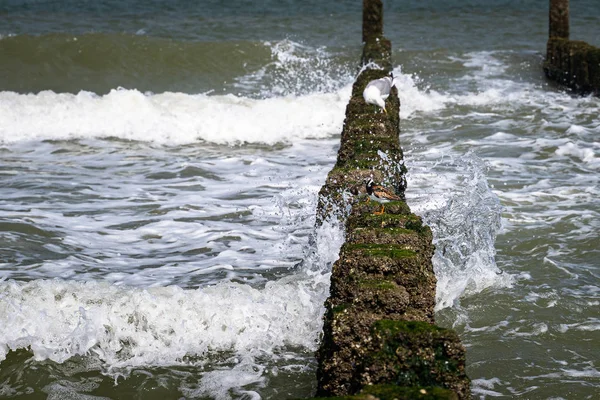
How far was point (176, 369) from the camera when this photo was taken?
16.0 ft

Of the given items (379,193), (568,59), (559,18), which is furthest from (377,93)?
(559,18)

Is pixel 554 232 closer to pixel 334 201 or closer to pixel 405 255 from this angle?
pixel 334 201

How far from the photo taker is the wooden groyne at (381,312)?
10.9ft

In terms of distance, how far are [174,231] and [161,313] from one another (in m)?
2.47

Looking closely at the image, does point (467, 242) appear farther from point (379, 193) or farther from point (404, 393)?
point (404, 393)

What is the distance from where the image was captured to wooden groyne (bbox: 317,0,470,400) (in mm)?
3326

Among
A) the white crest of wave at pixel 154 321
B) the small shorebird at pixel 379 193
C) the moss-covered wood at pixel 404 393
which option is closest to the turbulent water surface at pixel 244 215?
the white crest of wave at pixel 154 321

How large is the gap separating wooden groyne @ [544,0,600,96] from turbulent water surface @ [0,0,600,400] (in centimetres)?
32

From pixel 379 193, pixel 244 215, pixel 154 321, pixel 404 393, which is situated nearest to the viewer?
pixel 404 393

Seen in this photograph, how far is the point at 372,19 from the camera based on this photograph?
53.1 feet

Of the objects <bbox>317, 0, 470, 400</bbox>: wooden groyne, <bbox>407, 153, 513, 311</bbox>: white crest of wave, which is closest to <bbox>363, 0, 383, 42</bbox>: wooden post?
<bbox>407, 153, 513, 311</bbox>: white crest of wave

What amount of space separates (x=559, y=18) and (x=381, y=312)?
45.3ft

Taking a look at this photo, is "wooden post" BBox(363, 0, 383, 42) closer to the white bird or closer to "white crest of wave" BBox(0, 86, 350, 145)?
"white crest of wave" BBox(0, 86, 350, 145)

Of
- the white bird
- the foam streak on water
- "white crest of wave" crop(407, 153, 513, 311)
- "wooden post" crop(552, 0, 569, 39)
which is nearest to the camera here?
the foam streak on water
